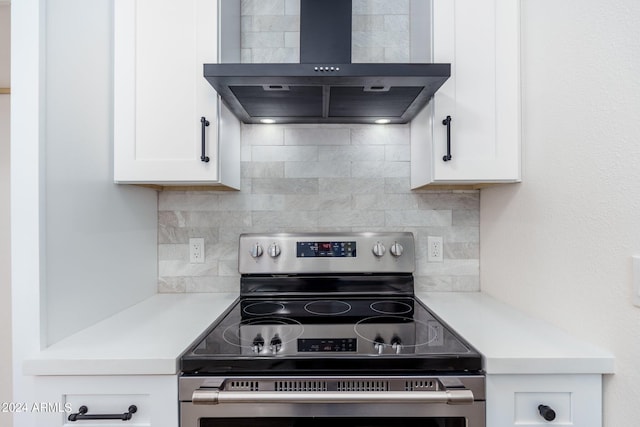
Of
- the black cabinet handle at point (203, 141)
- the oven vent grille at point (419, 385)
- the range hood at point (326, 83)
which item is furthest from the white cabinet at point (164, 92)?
the oven vent grille at point (419, 385)

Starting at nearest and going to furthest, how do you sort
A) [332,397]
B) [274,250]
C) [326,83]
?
[332,397]
[326,83]
[274,250]

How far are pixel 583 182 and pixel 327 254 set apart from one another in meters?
1.00

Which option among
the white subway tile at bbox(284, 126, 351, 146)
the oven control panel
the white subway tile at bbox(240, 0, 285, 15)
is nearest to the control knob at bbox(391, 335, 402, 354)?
the oven control panel

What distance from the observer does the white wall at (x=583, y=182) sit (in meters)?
0.86

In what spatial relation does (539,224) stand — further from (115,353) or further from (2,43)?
(2,43)

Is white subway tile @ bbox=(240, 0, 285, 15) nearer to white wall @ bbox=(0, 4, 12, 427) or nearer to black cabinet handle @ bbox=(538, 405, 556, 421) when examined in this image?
white wall @ bbox=(0, 4, 12, 427)

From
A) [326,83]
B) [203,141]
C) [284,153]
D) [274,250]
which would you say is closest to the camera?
[326,83]

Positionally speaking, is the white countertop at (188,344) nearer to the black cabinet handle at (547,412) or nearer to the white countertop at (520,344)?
the white countertop at (520,344)

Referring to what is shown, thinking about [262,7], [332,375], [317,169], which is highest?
[262,7]

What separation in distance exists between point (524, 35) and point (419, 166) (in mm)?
625

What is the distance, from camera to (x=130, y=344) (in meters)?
1.00

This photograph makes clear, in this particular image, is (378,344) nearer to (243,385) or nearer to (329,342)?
(329,342)

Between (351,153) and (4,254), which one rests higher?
(351,153)

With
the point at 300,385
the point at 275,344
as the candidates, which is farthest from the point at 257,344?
the point at 300,385
